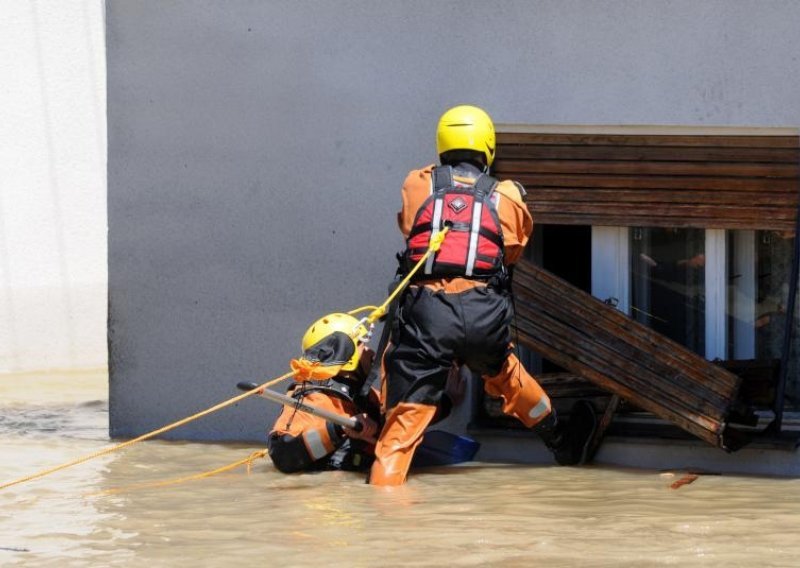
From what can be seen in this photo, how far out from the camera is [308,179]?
308 inches

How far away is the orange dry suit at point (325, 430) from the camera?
6707mm

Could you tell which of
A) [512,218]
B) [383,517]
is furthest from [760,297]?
[383,517]

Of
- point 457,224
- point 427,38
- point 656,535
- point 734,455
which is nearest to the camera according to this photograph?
point 656,535

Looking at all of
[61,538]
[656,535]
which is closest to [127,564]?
[61,538]

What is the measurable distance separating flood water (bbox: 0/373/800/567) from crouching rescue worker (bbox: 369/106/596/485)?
35 cm

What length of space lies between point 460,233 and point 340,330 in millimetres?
810

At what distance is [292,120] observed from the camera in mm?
7832

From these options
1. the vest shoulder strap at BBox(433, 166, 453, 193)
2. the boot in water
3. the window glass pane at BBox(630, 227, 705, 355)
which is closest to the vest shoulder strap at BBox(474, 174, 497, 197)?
the vest shoulder strap at BBox(433, 166, 453, 193)

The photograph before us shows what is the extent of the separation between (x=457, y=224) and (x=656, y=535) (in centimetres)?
192

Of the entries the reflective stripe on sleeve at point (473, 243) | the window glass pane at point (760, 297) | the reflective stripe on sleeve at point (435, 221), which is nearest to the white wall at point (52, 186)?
the reflective stripe on sleeve at point (435, 221)

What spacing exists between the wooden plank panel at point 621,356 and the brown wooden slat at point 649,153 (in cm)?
62

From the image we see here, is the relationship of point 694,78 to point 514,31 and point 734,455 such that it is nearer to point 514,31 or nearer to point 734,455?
point 514,31

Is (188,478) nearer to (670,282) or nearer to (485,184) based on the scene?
(485,184)

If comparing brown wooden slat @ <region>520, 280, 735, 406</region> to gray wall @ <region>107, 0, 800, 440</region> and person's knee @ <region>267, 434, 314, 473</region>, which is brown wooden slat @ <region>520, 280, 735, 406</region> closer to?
gray wall @ <region>107, 0, 800, 440</region>
